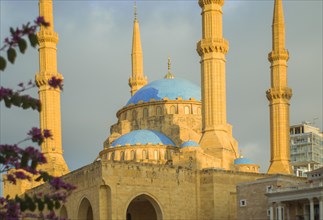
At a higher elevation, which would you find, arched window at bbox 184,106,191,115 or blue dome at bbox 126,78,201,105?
blue dome at bbox 126,78,201,105

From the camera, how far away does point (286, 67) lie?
57500 mm

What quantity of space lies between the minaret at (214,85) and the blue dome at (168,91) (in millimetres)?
7849

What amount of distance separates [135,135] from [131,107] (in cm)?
814

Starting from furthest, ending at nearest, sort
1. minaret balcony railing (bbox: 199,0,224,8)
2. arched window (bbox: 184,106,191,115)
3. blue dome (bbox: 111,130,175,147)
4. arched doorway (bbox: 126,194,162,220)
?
arched window (bbox: 184,106,191,115) → blue dome (bbox: 111,130,175,147) → minaret balcony railing (bbox: 199,0,224,8) → arched doorway (bbox: 126,194,162,220)

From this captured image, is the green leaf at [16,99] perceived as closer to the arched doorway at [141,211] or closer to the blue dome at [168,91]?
the arched doorway at [141,211]

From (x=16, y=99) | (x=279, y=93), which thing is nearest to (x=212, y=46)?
(x=279, y=93)

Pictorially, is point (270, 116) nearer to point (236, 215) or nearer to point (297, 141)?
point (236, 215)

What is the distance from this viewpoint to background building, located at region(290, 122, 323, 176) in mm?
98188

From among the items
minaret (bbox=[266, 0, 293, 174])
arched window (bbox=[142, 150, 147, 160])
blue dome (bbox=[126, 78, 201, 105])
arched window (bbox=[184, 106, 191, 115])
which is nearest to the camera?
arched window (bbox=[142, 150, 147, 160])

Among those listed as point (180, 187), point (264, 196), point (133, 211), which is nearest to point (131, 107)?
point (133, 211)

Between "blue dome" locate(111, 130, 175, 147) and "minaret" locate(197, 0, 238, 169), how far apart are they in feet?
12.1

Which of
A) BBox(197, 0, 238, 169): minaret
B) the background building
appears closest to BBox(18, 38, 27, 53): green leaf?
BBox(197, 0, 238, 169): minaret

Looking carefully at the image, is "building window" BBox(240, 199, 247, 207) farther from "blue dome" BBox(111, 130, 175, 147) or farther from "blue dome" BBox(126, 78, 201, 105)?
"blue dome" BBox(126, 78, 201, 105)

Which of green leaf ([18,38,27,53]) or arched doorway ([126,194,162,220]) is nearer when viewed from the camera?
green leaf ([18,38,27,53])
